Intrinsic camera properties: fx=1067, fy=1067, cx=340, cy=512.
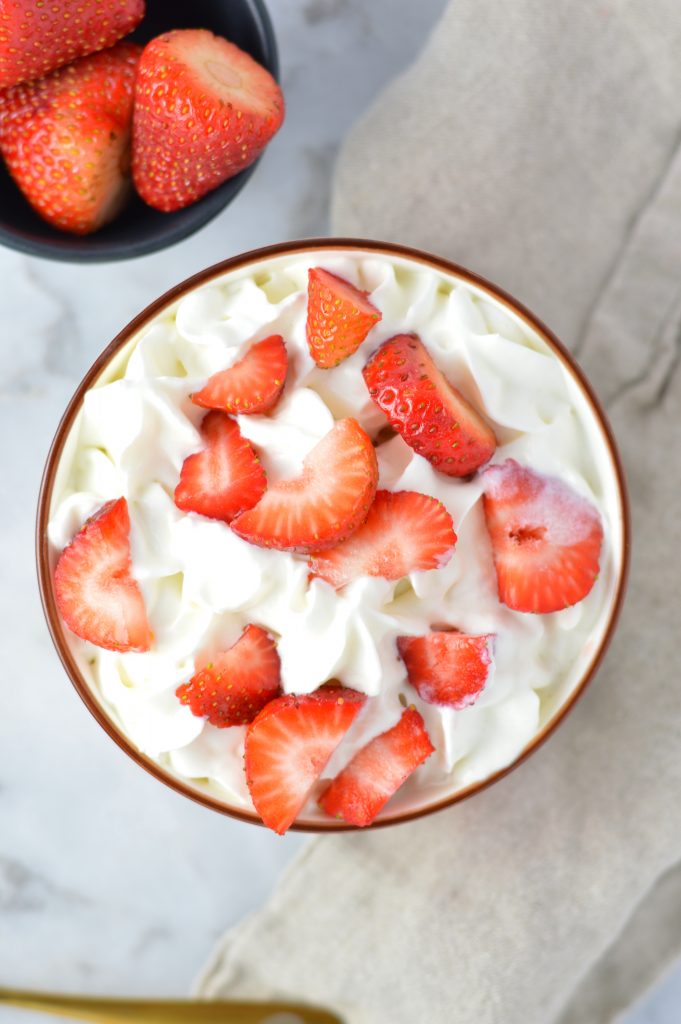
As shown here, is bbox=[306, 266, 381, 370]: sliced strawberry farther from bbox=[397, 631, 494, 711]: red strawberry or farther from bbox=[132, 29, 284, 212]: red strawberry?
bbox=[397, 631, 494, 711]: red strawberry

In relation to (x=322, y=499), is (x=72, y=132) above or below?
above

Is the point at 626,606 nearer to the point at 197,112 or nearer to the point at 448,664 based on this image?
the point at 448,664

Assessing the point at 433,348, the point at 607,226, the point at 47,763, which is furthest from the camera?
the point at 47,763

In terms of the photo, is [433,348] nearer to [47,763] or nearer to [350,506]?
[350,506]

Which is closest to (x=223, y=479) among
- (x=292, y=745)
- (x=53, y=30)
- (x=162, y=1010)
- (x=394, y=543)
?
(x=394, y=543)

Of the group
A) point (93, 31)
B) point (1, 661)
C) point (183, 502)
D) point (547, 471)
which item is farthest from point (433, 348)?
point (1, 661)

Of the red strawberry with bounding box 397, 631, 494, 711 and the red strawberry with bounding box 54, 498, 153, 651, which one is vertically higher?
the red strawberry with bounding box 54, 498, 153, 651

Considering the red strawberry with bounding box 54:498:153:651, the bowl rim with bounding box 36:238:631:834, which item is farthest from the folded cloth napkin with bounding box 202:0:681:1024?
the red strawberry with bounding box 54:498:153:651
